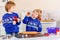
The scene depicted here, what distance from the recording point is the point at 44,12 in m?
3.27

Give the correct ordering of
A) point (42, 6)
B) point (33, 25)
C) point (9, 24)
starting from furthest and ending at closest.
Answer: point (42, 6)
point (33, 25)
point (9, 24)

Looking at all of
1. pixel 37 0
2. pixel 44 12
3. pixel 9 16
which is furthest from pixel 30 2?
pixel 9 16

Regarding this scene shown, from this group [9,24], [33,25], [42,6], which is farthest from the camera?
[42,6]

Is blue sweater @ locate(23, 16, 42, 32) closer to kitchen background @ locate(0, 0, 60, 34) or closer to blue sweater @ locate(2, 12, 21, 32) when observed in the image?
blue sweater @ locate(2, 12, 21, 32)

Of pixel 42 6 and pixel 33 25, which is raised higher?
pixel 42 6

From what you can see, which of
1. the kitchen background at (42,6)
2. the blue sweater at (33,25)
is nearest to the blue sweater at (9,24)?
the blue sweater at (33,25)

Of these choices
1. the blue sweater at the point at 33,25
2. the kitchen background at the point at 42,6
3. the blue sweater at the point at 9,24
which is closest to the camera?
the blue sweater at the point at 9,24

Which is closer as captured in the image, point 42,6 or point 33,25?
point 33,25

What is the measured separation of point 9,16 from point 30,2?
149cm

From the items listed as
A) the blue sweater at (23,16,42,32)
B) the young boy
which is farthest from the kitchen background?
the young boy

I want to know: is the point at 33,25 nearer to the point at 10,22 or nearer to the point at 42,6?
the point at 10,22

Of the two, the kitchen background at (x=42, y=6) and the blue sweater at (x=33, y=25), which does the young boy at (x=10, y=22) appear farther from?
the kitchen background at (x=42, y=6)

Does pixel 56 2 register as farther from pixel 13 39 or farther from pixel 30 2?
pixel 13 39

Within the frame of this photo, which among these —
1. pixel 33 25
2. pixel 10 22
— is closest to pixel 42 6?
pixel 33 25
